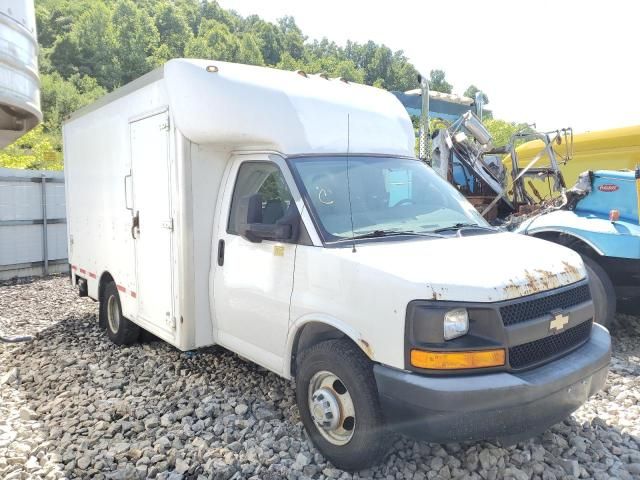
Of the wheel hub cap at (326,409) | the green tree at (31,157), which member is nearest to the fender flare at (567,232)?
the wheel hub cap at (326,409)

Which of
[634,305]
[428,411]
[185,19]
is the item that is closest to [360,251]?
[428,411]

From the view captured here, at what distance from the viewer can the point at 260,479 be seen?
10.5 ft

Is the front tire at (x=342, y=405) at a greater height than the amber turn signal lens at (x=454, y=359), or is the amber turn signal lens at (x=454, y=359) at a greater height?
the amber turn signal lens at (x=454, y=359)

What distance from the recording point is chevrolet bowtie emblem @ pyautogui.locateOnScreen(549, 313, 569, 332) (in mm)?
3066

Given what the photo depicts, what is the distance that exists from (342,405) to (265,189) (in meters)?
1.70

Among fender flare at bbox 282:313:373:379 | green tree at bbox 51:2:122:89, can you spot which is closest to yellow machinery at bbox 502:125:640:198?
fender flare at bbox 282:313:373:379

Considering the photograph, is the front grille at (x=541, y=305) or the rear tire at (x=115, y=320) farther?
the rear tire at (x=115, y=320)

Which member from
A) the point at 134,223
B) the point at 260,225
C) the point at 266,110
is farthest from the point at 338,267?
the point at 134,223

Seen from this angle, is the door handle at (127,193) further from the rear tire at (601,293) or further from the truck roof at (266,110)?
the rear tire at (601,293)

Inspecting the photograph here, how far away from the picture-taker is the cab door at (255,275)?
12.0 feet

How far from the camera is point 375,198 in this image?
3.79 metres

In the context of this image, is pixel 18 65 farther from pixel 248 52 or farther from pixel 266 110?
pixel 248 52

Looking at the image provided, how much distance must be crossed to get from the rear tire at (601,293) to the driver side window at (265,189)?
3.55 m

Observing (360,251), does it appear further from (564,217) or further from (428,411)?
(564,217)
